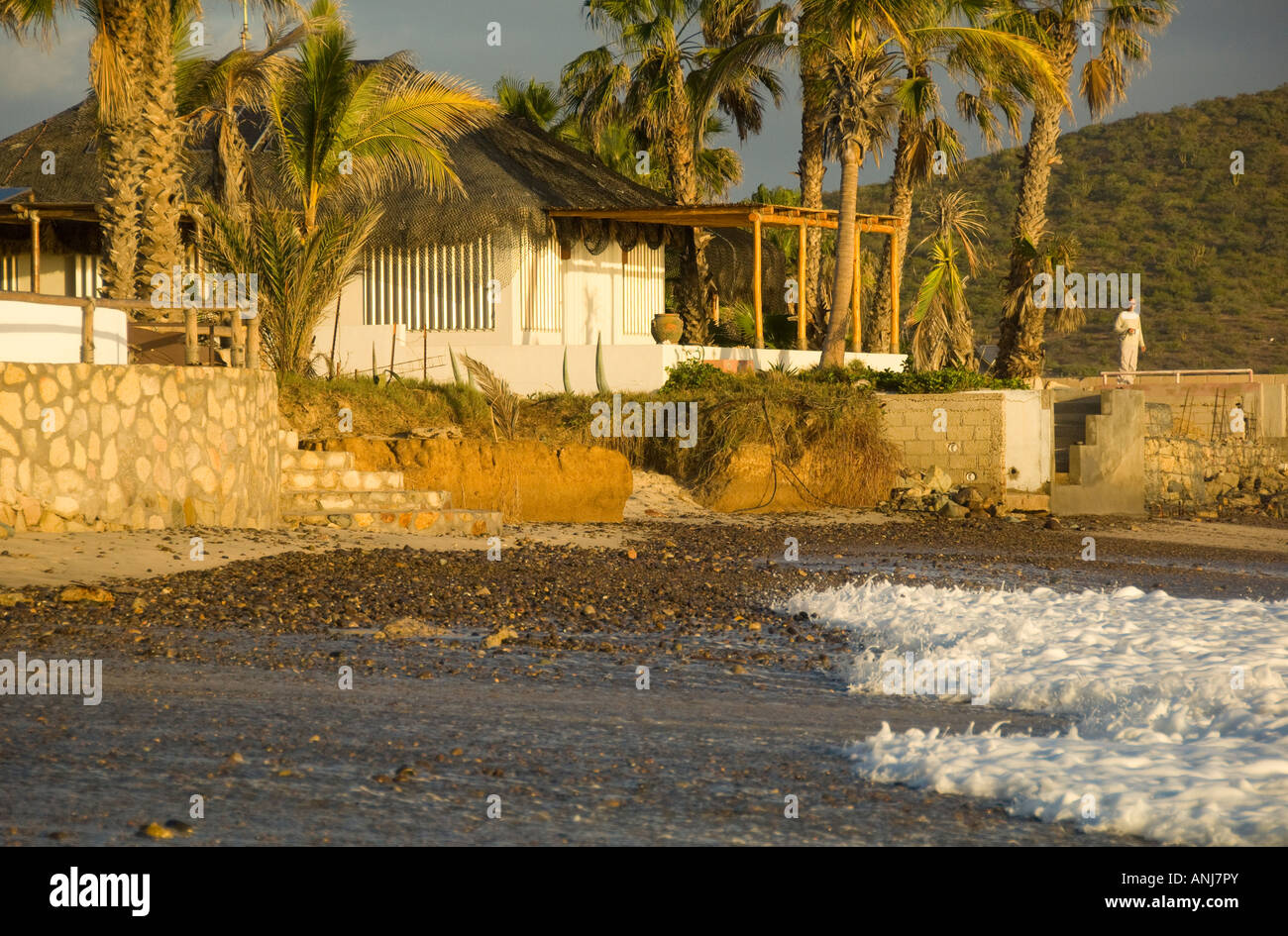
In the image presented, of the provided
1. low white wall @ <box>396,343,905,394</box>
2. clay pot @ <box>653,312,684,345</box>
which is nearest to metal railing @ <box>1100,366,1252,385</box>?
low white wall @ <box>396,343,905,394</box>

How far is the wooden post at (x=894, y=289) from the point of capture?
2550 cm

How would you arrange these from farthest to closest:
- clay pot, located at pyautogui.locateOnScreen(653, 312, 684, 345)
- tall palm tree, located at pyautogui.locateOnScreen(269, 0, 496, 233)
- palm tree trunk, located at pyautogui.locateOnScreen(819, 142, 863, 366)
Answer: clay pot, located at pyautogui.locateOnScreen(653, 312, 684, 345) < palm tree trunk, located at pyautogui.locateOnScreen(819, 142, 863, 366) < tall palm tree, located at pyautogui.locateOnScreen(269, 0, 496, 233)

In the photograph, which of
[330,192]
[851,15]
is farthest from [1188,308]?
[330,192]

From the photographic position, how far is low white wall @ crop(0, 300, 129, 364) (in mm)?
11617

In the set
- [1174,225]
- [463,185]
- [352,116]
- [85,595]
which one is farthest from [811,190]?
[1174,225]

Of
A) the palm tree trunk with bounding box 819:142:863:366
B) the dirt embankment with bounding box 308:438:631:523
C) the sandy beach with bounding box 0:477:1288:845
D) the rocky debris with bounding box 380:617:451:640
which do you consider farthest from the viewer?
the palm tree trunk with bounding box 819:142:863:366

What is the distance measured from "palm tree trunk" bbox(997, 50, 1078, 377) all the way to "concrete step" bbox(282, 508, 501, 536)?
1559cm

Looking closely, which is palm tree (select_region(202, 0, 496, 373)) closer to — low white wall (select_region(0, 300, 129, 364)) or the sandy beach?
low white wall (select_region(0, 300, 129, 364))

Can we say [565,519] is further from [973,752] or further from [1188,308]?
[1188,308]

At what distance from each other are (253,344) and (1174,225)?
48.9m

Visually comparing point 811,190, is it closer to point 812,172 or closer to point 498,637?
point 812,172

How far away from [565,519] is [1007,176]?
164 feet

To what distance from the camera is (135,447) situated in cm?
1155

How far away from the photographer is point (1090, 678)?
7.84 meters
